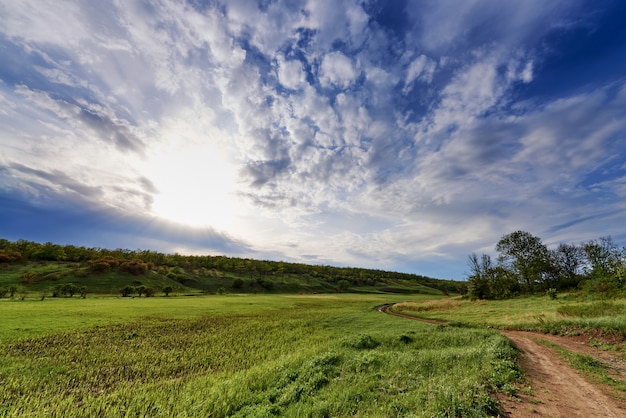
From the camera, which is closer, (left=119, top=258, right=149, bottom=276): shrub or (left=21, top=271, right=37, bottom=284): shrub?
(left=21, top=271, right=37, bottom=284): shrub

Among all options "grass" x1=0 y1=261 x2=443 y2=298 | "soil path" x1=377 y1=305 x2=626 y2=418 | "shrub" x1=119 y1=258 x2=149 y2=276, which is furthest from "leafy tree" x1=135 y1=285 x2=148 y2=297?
"soil path" x1=377 y1=305 x2=626 y2=418

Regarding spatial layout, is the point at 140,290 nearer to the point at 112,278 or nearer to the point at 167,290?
the point at 167,290

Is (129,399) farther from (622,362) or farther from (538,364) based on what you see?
(622,362)

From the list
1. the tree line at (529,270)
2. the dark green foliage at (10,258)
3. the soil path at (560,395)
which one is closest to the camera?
the soil path at (560,395)

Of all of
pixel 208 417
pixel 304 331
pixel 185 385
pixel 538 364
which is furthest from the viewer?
pixel 304 331

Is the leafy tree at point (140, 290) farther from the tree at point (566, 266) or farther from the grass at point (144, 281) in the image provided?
the tree at point (566, 266)

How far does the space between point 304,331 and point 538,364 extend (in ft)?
69.6

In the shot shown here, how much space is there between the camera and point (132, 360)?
704 inches

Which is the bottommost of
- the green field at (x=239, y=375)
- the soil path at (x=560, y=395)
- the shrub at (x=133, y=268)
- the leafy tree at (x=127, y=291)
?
the leafy tree at (x=127, y=291)

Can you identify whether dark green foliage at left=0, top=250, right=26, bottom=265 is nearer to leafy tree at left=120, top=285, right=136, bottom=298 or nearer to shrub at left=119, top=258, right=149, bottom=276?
shrub at left=119, top=258, right=149, bottom=276

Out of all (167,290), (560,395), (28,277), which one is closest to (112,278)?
(28,277)

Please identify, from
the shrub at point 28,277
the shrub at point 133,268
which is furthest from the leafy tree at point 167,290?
the shrub at point 28,277

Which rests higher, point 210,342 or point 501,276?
point 501,276

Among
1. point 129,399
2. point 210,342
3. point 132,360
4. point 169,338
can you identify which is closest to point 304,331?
point 210,342
